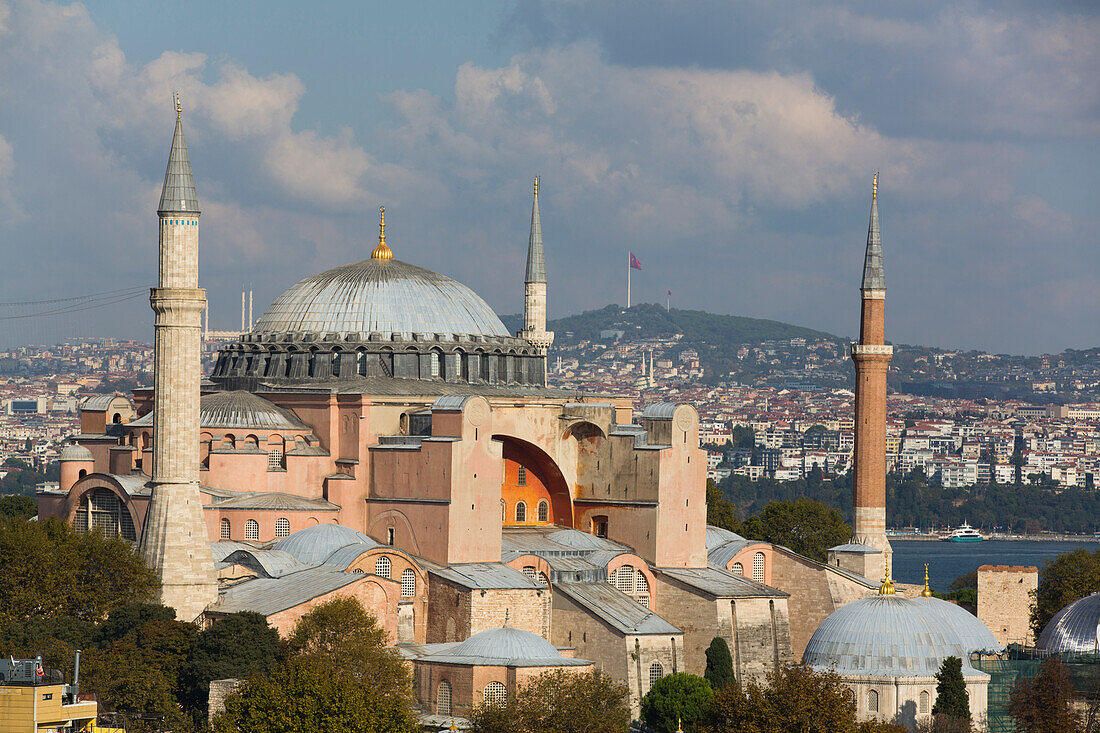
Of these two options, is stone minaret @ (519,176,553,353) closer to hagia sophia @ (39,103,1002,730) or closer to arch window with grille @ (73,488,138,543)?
hagia sophia @ (39,103,1002,730)

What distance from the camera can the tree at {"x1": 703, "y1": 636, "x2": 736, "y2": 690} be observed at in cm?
3547

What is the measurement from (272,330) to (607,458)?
26.6 feet

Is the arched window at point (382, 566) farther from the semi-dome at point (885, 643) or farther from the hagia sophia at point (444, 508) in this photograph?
the semi-dome at point (885, 643)

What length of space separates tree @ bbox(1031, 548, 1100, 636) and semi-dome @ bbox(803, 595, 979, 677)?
9.38 m

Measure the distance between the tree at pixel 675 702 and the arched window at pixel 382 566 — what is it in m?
5.23

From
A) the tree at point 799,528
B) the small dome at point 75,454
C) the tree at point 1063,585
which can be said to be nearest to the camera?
the small dome at point 75,454

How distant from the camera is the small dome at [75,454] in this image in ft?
136

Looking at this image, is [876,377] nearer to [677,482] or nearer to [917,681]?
[677,482]

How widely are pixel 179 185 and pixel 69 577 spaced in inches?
285

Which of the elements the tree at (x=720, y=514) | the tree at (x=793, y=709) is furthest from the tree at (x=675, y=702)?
the tree at (x=720, y=514)

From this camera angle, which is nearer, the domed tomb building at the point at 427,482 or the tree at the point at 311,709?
the tree at the point at 311,709

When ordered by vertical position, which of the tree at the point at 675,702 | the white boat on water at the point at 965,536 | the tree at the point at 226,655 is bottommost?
the white boat on water at the point at 965,536

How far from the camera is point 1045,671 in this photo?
107 ft

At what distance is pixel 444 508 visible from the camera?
36.6 metres
